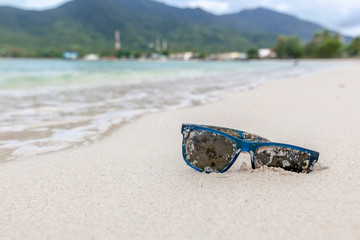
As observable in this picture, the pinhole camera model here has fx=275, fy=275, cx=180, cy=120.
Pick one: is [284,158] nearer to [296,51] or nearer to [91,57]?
[296,51]

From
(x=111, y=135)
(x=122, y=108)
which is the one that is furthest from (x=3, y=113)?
(x=111, y=135)

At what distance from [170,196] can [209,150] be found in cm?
44

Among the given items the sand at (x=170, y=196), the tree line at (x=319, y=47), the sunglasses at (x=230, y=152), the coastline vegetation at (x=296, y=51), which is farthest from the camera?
the coastline vegetation at (x=296, y=51)

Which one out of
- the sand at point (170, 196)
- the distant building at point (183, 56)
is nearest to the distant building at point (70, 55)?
the distant building at point (183, 56)

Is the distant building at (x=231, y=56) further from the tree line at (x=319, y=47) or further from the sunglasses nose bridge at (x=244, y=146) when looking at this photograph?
the sunglasses nose bridge at (x=244, y=146)

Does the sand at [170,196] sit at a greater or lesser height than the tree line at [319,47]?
lesser

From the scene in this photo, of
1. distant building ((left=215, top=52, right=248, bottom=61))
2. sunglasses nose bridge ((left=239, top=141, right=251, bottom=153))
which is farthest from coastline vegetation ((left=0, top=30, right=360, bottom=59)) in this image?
sunglasses nose bridge ((left=239, top=141, right=251, bottom=153))

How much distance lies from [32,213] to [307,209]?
153 centimetres

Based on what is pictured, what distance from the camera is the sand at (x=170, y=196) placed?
4.45 ft

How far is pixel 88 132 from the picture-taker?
370cm

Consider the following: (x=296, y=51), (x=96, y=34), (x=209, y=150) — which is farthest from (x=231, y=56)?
(x=209, y=150)

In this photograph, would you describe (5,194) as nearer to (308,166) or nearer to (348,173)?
(308,166)

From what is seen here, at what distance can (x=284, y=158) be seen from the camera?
1880mm

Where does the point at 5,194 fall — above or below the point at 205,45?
below
